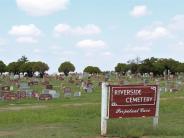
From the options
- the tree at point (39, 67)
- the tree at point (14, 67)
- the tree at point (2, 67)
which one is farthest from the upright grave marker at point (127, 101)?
the tree at point (2, 67)

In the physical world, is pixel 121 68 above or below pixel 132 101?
above

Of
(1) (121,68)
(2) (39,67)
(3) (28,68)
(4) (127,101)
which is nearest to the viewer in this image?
(4) (127,101)

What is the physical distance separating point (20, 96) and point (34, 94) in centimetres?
138

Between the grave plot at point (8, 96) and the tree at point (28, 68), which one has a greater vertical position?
the tree at point (28, 68)

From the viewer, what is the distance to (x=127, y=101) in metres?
14.8

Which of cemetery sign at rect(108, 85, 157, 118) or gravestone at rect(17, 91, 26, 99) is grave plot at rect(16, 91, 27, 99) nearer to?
gravestone at rect(17, 91, 26, 99)

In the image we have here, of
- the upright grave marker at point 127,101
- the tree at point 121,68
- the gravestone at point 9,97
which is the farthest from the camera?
the tree at point 121,68

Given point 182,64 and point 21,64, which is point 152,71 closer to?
point 182,64

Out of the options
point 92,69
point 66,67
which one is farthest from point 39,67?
point 92,69

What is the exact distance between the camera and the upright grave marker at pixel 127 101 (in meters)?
14.5

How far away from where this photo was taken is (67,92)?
147 ft

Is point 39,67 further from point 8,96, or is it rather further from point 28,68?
point 8,96

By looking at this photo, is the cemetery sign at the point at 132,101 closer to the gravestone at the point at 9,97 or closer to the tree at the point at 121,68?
the gravestone at the point at 9,97

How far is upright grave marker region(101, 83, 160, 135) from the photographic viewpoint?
14516mm
